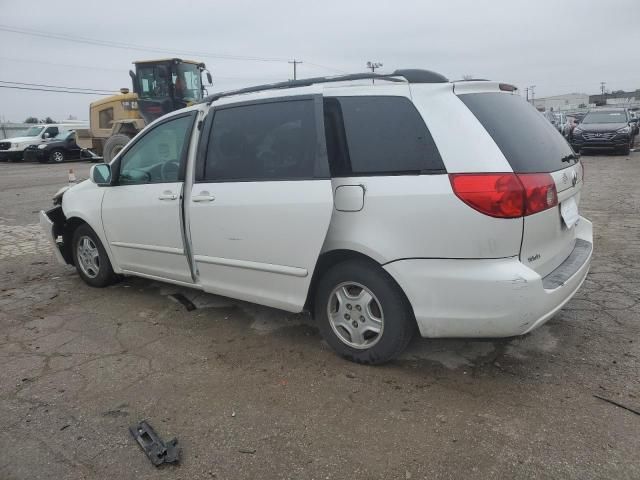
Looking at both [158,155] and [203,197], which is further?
[158,155]

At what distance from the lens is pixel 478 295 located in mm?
2734

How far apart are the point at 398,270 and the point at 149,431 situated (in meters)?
1.62

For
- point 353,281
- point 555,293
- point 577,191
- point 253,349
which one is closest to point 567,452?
point 555,293

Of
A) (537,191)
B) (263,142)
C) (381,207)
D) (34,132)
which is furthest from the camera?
(34,132)

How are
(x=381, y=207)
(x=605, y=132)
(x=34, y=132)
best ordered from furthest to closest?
(x=34, y=132), (x=605, y=132), (x=381, y=207)

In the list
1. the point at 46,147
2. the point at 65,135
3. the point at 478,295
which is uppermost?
the point at 65,135

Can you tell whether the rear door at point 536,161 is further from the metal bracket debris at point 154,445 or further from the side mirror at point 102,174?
the side mirror at point 102,174

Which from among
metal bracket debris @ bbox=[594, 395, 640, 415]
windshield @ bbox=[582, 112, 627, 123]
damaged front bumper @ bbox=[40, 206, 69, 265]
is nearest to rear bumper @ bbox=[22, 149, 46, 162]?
damaged front bumper @ bbox=[40, 206, 69, 265]

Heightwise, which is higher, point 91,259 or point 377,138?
point 377,138

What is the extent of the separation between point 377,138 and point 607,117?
19455 millimetres

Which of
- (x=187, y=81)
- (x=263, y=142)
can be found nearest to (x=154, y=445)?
(x=263, y=142)

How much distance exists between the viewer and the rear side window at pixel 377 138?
2869 millimetres

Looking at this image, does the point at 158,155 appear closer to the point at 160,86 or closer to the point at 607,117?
the point at 160,86

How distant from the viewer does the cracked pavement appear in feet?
7.84
